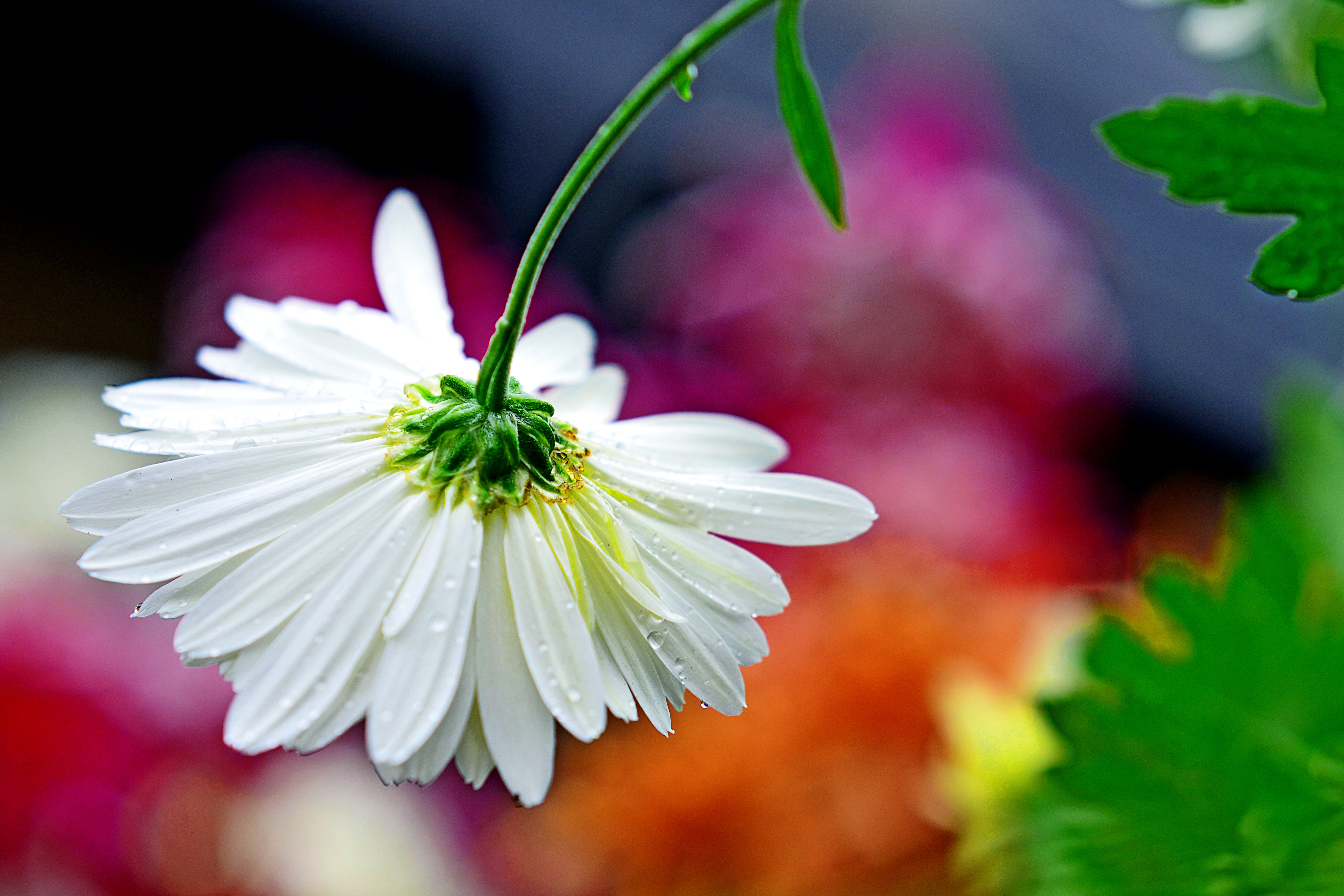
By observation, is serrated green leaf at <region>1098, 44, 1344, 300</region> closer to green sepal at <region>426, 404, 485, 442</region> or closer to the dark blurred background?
green sepal at <region>426, 404, 485, 442</region>

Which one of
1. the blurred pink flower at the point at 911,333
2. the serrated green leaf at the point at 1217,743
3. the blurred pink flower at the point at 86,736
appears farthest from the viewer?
the blurred pink flower at the point at 911,333

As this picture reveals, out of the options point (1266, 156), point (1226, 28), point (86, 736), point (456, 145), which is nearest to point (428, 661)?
point (1266, 156)

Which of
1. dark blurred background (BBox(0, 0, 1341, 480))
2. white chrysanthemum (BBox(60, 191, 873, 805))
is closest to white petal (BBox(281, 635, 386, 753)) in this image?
white chrysanthemum (BBox(60, 191, 873, 805))

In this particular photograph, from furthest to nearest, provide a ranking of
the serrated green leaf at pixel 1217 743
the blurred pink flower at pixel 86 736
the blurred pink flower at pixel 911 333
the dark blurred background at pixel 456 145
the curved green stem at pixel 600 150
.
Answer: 1. the dark blurred background at pixel 456 145
2. the blurred pink flower at pixel 911 333
3. the blurred pink flower at pixel 86 736
4. the serrated green leaf at pixel 1217 743
5. the curved green stem at pixel 600 150

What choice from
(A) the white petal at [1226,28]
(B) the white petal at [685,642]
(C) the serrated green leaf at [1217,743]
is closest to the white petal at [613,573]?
(B) the white petal at [685,642]

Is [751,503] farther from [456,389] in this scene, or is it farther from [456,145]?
[456,145]

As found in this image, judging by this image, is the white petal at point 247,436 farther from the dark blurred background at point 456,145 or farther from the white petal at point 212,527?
the dark blurred background at point 456,145
